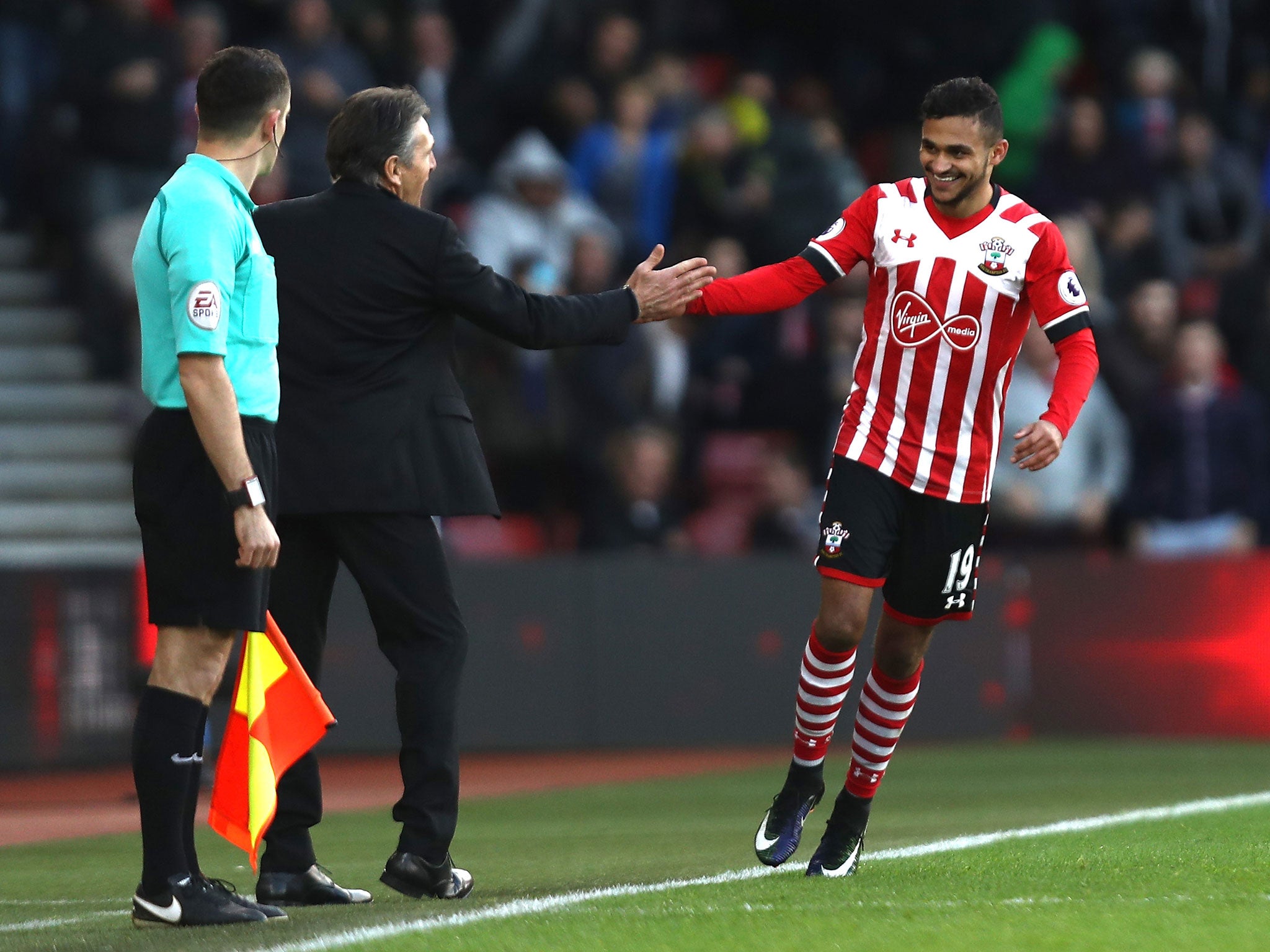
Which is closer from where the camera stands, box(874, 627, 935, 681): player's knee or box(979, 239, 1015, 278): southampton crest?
box(979, 239, 1015, 278): southampton crest

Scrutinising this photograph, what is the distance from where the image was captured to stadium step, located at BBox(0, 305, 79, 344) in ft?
43.5

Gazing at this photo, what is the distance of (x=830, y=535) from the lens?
Answer: 5.57 metres

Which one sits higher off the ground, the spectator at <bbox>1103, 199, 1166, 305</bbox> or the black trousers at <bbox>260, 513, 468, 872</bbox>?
the spectator at <bbox>1103, 199, 1166, 305</bbox>

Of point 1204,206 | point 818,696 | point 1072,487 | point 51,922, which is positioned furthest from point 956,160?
point 1204,206

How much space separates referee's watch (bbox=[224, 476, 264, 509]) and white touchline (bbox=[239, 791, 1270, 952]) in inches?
37.5

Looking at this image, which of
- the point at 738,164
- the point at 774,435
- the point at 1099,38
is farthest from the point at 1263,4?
the point at 774,435

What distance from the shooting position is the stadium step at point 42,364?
13.1m

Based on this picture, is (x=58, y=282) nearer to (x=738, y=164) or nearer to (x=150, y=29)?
(x=150, y=29)

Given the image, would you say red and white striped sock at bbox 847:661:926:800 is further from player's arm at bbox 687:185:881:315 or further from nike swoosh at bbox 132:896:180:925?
nike swoosh at bbox 132:896:180:925

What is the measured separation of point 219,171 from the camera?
4.80m

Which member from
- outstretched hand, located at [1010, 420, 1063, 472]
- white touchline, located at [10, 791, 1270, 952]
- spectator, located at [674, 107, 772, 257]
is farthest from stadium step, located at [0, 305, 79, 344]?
outstretched hand, located at [1010, 420, 1063, 472]

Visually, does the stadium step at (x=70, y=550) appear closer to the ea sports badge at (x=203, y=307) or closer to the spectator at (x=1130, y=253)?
the spectator at (x=1130, y=253)

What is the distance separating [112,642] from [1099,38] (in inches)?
331

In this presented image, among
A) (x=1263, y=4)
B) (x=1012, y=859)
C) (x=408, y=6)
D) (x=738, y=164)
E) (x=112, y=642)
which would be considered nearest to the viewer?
(x=1012, y=859)
